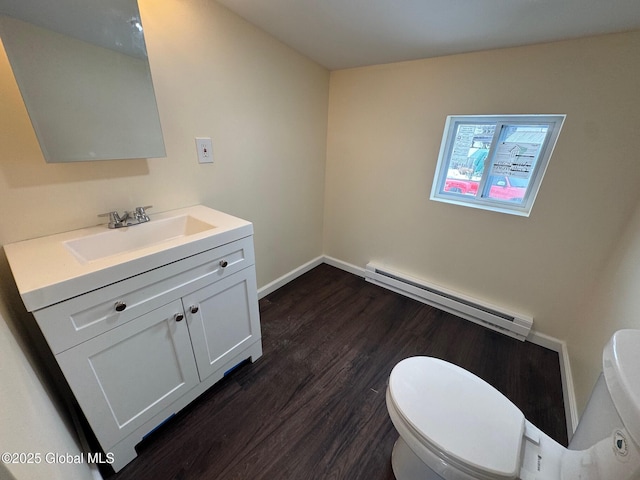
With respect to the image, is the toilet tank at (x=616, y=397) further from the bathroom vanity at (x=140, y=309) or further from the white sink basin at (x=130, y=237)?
the white sink basin at (x=130, y=237)

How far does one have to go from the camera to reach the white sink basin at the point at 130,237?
41.3 inches

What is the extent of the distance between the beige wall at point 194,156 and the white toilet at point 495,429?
1.01 meters

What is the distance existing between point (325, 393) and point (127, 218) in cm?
136

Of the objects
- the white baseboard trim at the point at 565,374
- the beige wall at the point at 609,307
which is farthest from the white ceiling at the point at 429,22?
the white baseboard trim at the point at 565,374

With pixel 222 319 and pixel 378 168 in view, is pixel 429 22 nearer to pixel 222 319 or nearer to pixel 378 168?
pixel 378 168

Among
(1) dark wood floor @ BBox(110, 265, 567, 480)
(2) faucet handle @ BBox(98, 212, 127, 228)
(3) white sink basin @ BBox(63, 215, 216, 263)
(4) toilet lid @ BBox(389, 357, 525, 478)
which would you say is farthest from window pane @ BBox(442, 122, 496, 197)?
(2) faucet handle @ BBox(98, 212, 127, 228)

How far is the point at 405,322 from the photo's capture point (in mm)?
1890

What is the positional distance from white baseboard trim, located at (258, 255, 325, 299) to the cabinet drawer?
0.93 meters

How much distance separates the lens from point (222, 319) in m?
1.25

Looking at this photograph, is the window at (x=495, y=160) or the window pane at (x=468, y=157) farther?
the window pane at (x=468, y=157)

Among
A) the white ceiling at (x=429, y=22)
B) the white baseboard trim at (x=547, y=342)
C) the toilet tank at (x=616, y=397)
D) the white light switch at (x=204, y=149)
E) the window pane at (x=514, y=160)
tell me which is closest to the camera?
the toilet tank at (x=616, y=397)

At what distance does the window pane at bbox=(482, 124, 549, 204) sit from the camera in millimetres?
1534

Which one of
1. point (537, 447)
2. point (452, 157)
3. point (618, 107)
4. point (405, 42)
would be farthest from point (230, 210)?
point (618, 107)

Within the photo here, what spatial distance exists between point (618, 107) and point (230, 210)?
7.20 ft
